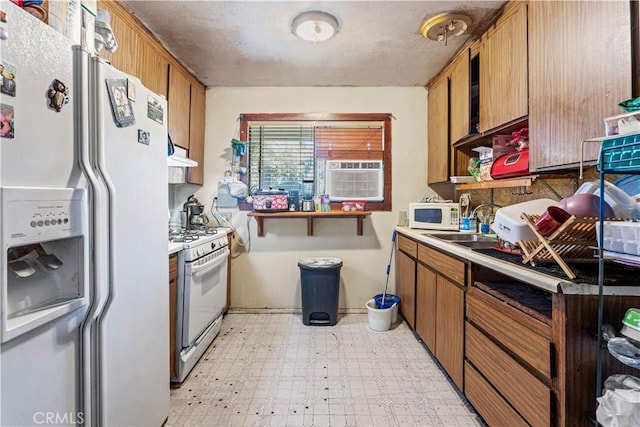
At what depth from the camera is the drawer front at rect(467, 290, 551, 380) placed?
3.23 feet

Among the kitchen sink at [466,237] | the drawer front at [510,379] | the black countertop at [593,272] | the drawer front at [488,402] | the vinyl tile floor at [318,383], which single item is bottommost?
the vinyl tile floor at [318,383]

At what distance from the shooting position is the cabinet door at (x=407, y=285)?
2.33 metres

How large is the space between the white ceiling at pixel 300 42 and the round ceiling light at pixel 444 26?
4 centimetres

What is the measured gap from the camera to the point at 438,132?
104 inches

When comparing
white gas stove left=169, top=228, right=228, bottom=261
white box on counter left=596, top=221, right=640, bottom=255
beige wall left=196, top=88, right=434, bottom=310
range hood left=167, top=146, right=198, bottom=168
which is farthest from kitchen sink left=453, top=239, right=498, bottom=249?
range hood left=167, top=146, right=198, bottom=168

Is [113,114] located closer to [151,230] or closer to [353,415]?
[151,230]

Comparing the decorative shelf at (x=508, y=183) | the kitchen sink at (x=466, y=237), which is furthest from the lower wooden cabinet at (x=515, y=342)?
the decorative shelf at (x=508, y=183)

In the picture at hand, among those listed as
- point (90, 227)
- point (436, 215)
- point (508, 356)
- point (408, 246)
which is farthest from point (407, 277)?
point (90, 227)

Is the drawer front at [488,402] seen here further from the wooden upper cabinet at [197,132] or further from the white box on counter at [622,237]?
the wooden upper cabinet at [197,132]

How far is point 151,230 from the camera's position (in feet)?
4.09

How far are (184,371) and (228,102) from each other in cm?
242

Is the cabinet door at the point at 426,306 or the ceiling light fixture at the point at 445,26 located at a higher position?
the ceiling light fixture at the point at 445,26

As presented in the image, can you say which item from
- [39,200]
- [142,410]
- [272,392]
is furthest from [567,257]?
[142,410]

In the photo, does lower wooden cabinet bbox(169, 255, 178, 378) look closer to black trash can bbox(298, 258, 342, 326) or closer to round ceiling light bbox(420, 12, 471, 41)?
black trash can bbox(298, 258, 342, 326)
